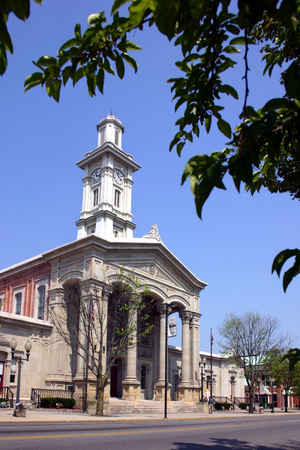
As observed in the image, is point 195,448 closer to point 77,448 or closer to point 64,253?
point 77,448

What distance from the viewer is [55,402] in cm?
3225

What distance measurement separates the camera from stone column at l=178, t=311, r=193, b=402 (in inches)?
1710

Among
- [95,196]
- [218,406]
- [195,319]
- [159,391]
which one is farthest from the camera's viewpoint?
[95,196]

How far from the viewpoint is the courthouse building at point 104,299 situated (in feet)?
119

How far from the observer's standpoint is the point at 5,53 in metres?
2.34

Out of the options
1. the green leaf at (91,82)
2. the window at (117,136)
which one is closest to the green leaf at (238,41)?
the green leaf at (91,82)

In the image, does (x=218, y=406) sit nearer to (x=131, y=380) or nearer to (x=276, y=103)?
(x=131, y=380)

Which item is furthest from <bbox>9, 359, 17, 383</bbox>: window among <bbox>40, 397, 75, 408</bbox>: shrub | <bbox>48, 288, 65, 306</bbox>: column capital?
<bbox>48, 288, 65, 306</bbox>: column capital

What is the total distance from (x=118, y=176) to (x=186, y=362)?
2911 centimetres

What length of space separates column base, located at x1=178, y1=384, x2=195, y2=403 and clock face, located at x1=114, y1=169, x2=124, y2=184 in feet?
99.5

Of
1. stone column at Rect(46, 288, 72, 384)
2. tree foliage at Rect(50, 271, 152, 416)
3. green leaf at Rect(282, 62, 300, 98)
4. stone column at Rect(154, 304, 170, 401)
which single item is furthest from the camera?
stone column at Rect(154, 304, 170, 401)

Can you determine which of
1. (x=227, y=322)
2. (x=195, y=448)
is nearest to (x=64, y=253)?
(x=227, y=322)

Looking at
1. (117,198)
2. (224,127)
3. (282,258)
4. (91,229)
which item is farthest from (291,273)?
(117,198)

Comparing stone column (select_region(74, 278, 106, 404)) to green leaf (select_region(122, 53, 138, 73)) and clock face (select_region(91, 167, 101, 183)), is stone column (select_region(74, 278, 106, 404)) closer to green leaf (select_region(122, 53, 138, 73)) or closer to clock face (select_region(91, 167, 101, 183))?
clock face (select_region(91, 167, 101, 183))
